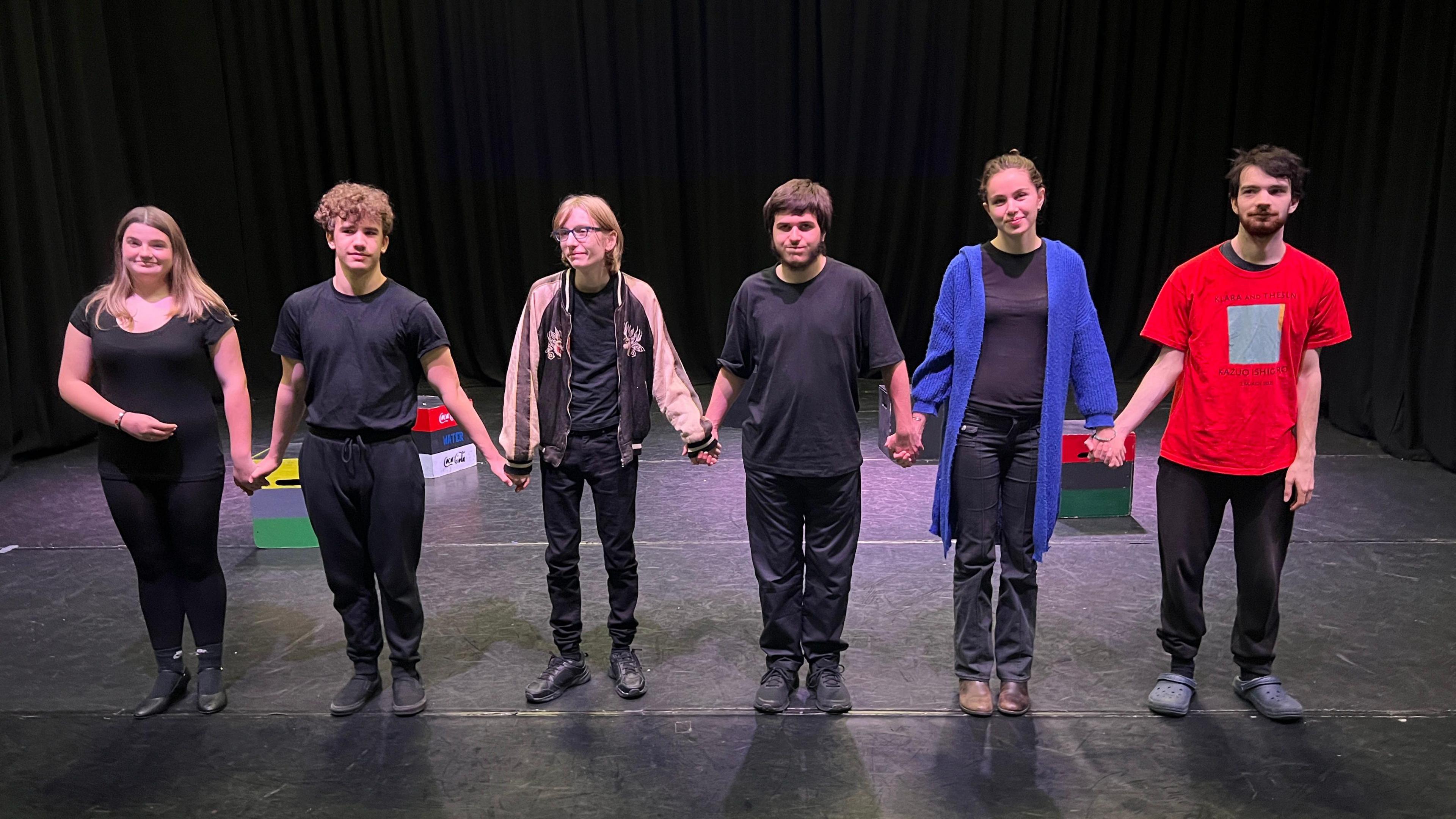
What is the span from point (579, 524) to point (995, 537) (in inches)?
42.5

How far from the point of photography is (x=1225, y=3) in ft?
23.8

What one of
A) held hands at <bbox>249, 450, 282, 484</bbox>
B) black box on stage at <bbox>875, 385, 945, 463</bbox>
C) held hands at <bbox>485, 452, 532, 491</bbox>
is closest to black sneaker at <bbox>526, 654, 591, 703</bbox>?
held hands at <bbox>485, 452, 532, 491</bbox>

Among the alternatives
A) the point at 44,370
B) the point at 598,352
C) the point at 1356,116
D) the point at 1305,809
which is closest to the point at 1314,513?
the point at 1305,809

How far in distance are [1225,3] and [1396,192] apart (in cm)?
223

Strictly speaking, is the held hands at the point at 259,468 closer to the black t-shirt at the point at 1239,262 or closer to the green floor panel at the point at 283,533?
the green floor panel at the point at 283,533

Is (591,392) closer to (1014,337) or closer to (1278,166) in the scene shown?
(1014,337)

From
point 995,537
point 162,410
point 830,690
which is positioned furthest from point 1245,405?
point 162,410

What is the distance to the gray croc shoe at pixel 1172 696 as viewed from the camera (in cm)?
271

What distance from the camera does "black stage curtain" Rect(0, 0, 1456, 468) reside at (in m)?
7.32

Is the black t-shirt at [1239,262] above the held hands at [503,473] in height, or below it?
above

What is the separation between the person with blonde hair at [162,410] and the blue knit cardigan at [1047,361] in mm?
1768

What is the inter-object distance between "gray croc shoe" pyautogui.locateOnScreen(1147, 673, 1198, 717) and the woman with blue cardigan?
33 cm

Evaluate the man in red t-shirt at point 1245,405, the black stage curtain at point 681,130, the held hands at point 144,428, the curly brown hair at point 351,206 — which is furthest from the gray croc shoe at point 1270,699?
the black stage curtain at point 681,130

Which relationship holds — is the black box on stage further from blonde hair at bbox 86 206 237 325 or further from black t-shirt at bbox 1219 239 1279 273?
blonde hair at bbox 86 206 237 325
